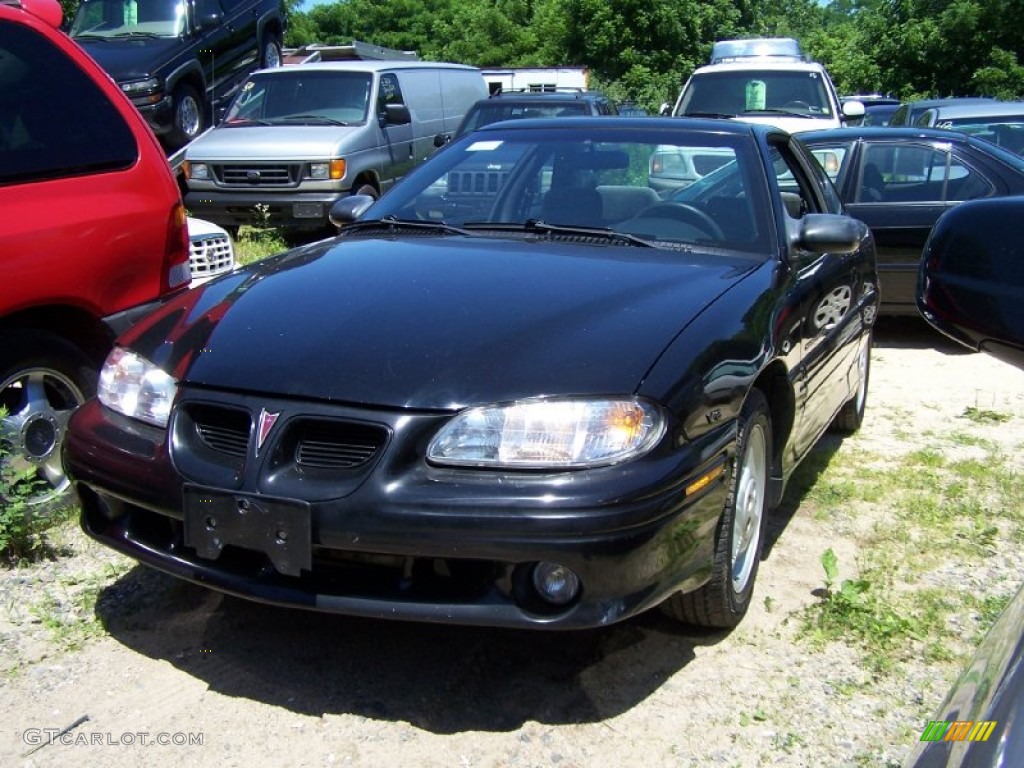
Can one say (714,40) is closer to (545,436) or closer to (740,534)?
(740,534)

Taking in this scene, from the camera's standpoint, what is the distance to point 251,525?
9.37 feet

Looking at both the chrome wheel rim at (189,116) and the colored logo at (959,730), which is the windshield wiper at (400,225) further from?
the chrome wheel rim at (189,116)

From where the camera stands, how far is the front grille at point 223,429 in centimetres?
300

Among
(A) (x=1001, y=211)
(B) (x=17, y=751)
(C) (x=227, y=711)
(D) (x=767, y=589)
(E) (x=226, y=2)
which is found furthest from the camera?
(E) (x=226, y=2)

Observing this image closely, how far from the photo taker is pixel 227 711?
3.07 metres

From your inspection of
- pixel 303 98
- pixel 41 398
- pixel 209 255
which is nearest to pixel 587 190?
pixel 209 255

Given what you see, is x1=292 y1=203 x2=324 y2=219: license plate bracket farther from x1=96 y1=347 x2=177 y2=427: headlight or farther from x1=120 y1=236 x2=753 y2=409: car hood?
x1=96 y1=347 x2=177 y2=427: headlight

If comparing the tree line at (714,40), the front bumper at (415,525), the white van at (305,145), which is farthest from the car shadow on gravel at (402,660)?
the tree line at (714,40)

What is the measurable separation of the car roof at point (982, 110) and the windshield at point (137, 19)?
26.1 feet

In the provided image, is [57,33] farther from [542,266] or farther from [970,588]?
[970,588]

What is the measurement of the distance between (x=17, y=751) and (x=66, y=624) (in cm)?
72

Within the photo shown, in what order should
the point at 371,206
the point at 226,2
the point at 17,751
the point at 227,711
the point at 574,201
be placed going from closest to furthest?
the point at 17,751 < the point at 227,711 < the point at 574,201 < the point at 371,206 < the point at 226,2

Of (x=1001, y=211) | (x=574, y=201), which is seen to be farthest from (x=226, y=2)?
(x=1001, y=211)

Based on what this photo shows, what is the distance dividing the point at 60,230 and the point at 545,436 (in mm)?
2180
